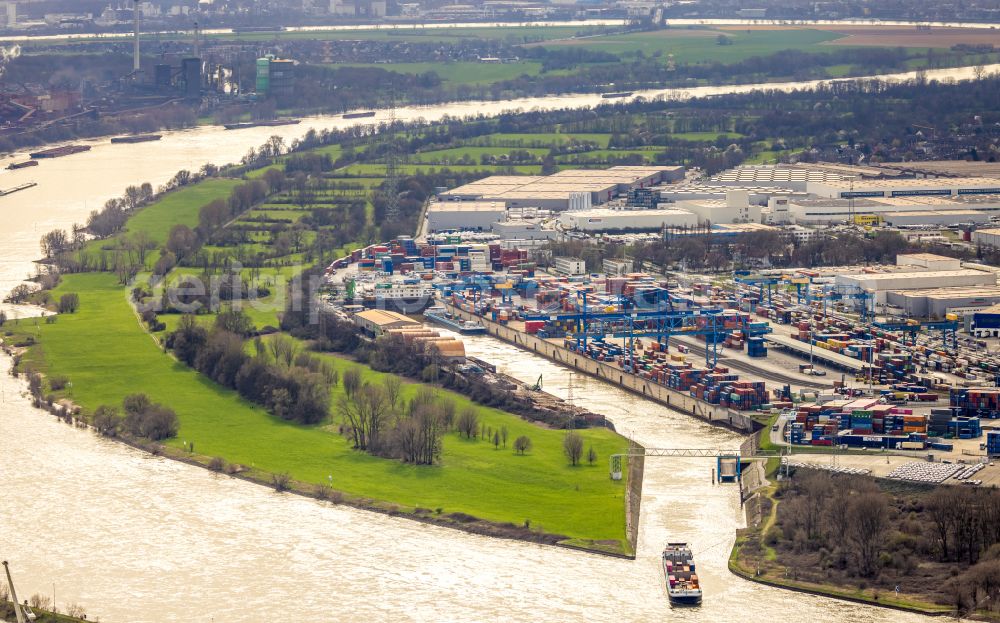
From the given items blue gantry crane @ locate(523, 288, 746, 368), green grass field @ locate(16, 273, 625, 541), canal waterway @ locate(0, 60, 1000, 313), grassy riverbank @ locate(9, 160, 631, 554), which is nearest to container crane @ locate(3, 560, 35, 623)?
grassy riverbank @ locate(9, 160, 631, 554)

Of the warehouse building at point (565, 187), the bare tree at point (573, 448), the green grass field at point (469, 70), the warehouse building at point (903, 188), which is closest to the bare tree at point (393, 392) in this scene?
the bare tree at point (573, 448)

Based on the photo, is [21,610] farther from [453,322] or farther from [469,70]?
[469,70]

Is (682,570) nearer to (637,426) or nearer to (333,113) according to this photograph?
(637,426)

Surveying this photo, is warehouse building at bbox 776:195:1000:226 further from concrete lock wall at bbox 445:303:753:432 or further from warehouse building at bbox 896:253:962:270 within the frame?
concrete lock wall at bbox 445:303:753:432

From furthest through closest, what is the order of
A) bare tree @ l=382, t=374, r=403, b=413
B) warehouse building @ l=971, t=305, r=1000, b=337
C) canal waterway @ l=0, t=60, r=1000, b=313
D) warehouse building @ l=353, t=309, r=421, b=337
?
canal waterway @ l=0, t=60, r=1000, b=313 → warehouse building @ l=353, t=309, r=421, b=337 → warehouse building @ l=971, t=305, r=1000, b=337 → bare tree @ l=382, t=374, r=403, b=413

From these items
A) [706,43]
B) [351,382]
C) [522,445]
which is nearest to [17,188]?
[351,382]

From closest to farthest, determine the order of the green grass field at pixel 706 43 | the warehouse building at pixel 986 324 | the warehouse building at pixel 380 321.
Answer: the warehouse building at pixel 986 324, the warehouse building at pixel 380 321, the green grass field at pixel 706 43

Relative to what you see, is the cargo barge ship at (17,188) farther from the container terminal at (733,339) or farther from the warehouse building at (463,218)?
the container terminal at (733,339)
